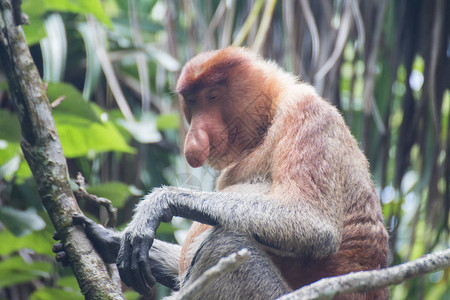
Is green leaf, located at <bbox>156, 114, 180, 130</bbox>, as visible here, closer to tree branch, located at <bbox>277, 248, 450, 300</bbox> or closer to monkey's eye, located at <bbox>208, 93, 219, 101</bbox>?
monkey's eye, located at <bbox>208, 93, 219, 101</bbox>

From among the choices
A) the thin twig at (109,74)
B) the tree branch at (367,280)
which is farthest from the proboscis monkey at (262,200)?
the tree branch at (367,280)

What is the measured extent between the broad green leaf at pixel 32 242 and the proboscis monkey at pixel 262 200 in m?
0.27

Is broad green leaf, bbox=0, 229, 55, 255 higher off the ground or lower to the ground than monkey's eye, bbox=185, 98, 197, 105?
lower

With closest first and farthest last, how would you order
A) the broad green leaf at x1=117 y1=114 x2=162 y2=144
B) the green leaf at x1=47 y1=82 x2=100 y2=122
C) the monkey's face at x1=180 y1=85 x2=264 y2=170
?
the green leaf at x1=47 y1=82 x2=100 y2=122, the monkey's face at x1=180 y1=85 x2=264 y2=170, the broad green leaf at x1=117 y1=114 x2=162 y2=144

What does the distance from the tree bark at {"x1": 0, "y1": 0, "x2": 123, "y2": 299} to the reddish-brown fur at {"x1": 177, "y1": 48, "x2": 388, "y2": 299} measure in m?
0.68

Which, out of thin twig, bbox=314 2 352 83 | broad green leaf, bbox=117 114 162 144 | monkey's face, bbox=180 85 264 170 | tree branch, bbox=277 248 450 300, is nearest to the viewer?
tree branch, bbox=277 248 450 300

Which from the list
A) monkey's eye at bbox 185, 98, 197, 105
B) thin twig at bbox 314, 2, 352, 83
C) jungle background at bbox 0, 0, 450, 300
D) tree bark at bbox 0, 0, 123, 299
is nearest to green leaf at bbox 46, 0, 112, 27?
jungle background at bbox 0, 0, 450, 300

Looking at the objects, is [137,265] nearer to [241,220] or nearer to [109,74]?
[241,220]

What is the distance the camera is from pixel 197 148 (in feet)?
9.37

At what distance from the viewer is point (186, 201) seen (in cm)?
263

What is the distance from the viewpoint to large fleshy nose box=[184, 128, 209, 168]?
112 inches

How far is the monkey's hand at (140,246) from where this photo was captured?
7.98 feet

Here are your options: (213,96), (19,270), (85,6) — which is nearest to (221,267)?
(213,96)

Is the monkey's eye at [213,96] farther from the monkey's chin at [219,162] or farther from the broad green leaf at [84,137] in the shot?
the broad green leaf at [84,137]
